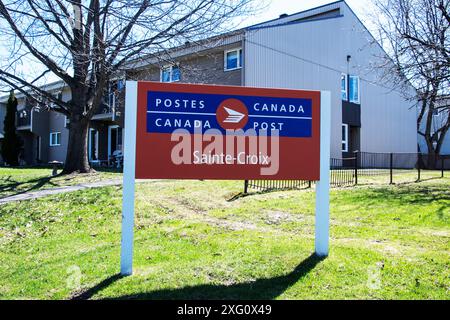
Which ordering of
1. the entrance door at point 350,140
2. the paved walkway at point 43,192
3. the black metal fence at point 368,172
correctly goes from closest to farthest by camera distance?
the paved walkway at point 43,192 < the black metal fence at point 368,172 < the entrance door at point 350,140

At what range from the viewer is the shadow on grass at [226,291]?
15.4 ft

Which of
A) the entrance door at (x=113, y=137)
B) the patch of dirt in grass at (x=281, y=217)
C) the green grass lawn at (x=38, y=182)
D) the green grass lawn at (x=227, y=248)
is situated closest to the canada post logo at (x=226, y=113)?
the green grass lawn at (x=227, y=248)

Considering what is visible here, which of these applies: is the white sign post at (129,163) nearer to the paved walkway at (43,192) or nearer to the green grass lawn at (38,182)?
the paved walkway at (43,192)

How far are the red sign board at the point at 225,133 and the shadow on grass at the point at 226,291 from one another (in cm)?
147

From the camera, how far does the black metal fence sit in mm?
12922

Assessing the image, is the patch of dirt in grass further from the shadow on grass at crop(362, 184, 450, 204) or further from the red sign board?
the shadow on grass at crop(362, 184, 450, 204)

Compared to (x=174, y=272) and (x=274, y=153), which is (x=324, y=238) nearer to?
(x=274, y=153)

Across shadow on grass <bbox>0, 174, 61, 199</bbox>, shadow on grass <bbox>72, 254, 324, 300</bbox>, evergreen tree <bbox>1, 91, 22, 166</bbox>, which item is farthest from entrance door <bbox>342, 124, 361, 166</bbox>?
evergreen tree <bbox>1, 91, 22, 166</bbox>

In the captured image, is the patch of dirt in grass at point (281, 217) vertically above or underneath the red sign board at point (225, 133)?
underneath

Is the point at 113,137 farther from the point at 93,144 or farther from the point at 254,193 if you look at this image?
the point at 254,193

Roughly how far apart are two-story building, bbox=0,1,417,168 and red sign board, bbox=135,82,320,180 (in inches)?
370

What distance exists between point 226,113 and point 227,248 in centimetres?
211
